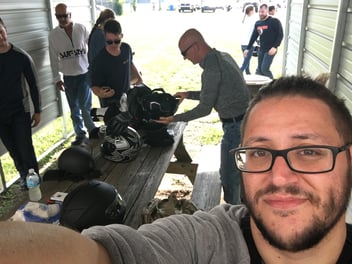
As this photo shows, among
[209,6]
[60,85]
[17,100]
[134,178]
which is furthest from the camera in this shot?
[209,6]

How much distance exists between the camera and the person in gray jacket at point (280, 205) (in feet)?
4.47

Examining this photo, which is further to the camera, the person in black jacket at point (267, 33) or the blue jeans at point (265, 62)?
the blue jeans at point (265, 62)

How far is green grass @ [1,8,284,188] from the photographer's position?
726 cm

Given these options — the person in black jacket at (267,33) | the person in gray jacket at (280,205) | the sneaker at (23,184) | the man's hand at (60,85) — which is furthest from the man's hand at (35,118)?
the person in black jacket at (267,33)

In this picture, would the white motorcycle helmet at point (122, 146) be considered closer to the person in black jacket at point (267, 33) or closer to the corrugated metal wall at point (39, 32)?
the corrugated metal wall at point (39, 32)

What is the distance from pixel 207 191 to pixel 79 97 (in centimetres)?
346

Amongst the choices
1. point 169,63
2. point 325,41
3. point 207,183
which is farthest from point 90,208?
point 169,63

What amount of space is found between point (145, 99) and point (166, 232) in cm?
250

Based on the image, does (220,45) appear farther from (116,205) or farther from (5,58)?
(116,205)

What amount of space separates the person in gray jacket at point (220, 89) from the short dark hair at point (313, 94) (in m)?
2.01

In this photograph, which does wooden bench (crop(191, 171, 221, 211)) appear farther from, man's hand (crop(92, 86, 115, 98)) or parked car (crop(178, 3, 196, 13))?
parked car (crop(178, 3, 196, 13))

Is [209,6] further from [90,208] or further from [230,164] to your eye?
[90,208]

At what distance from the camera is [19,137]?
4.80 meters

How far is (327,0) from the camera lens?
5.35 meters
